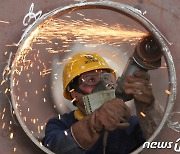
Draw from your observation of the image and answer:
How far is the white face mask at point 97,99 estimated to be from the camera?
87.2 inches

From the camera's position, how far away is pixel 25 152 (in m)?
2.18

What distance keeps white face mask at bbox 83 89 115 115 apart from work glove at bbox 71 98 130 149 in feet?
0.15

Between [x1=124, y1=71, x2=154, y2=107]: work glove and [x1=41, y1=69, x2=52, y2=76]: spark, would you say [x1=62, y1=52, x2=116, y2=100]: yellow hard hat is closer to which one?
[x1=41, y1=69, x2=52, y2=76]: spark

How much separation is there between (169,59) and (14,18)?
67cm

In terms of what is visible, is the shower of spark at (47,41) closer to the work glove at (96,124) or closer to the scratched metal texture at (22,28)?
the scratched metal texture at (22,28)

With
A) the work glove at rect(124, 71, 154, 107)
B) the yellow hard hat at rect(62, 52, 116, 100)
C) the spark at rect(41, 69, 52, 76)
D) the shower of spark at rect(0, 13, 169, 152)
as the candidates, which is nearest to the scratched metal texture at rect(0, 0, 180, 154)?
the shower of spark at rect(0, 13, 169, 152)

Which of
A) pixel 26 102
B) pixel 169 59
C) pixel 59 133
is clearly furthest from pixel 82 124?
pixel 169 59

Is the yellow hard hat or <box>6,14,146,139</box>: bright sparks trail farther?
the yellow hard hat

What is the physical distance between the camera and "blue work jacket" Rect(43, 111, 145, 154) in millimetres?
2166

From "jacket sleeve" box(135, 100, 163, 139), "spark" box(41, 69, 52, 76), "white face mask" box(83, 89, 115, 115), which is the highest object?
"spark" box(41, 69, 52, 76)

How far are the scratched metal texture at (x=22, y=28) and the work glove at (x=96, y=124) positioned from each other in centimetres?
18

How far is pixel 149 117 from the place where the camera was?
223 centimetres

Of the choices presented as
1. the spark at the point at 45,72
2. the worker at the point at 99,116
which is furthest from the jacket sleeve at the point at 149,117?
the spark at the point at 45,72

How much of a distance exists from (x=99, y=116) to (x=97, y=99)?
0.11 m
